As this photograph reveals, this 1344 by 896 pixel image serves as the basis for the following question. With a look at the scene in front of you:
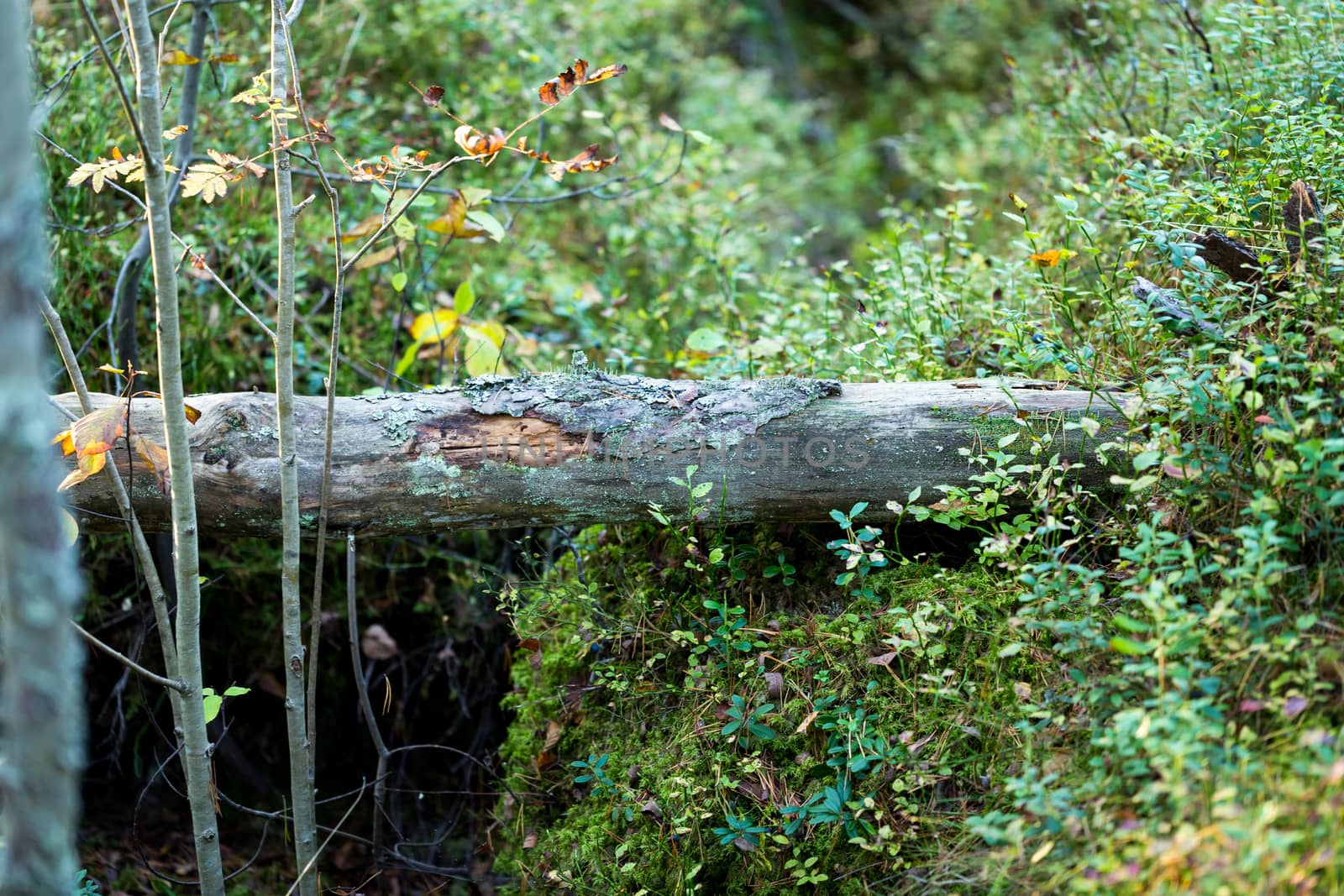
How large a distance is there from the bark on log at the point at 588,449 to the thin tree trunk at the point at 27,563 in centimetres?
106

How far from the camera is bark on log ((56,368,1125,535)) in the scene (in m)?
2.32

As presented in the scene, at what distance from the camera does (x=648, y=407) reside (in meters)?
2.42

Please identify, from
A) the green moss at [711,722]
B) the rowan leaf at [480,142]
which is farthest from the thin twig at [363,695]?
the rowan leaf at [480,142]

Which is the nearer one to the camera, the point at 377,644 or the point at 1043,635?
the point at 1043,635

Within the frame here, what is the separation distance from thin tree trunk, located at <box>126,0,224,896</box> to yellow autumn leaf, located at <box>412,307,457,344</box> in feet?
4.43

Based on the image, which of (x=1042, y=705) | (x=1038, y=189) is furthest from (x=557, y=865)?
(x=1038, y=189)

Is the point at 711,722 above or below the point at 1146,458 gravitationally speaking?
below

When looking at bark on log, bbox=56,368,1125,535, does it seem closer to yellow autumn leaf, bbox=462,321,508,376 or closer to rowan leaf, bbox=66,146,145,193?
rowan leaf, bbox=66,146,145,193

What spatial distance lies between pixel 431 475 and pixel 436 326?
3.65 ft

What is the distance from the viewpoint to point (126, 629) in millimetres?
3250

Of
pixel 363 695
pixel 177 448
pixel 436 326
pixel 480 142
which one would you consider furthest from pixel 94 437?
pixel 436 326

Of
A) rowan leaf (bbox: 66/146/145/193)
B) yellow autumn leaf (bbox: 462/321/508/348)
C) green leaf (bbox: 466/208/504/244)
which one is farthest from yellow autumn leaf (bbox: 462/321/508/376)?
rowan leaf (bbox: 66/146/145/193)

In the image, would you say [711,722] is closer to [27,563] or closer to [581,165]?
[581,165]

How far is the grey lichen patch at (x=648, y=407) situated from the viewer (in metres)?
2.39
